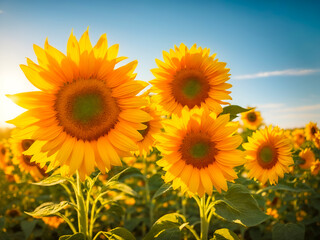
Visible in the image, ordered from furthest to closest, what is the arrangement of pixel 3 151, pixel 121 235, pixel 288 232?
pixel 3 151, pixel 288 232, pixel 121 235

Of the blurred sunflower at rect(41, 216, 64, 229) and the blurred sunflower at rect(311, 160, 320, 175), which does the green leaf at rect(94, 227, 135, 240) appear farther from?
the blurred sunflower at rect(311, 160, 320, 175)

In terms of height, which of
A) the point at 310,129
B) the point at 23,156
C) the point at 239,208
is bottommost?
the point at 23,156

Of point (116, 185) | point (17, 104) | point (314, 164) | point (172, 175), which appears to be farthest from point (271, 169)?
point (17, 104)

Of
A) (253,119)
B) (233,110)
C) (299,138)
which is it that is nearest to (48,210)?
(233,110)

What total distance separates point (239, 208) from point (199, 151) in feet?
2.34

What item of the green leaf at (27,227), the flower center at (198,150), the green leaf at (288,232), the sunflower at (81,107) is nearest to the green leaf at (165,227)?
the flower center at (198,150)

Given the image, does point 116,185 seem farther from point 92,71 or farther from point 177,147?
point 92,71

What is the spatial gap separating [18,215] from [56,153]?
4070 millimetres

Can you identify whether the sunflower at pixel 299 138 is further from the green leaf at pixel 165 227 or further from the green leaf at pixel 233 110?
the green leaf at pixel 165 227

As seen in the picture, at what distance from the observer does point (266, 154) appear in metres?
3.27

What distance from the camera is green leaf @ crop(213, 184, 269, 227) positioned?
218cm

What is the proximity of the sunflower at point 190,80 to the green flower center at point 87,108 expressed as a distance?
0.82 m

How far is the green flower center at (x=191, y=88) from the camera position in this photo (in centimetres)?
254

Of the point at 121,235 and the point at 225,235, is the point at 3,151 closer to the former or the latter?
the point at 121,235
